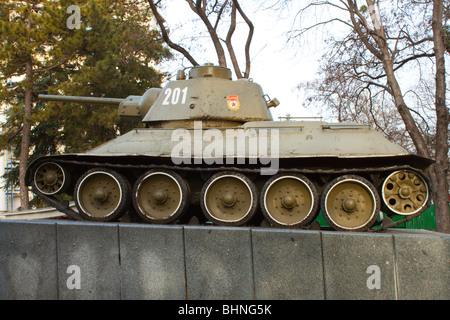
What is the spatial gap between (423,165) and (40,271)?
6.64 meters

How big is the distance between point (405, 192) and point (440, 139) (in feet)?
25.4

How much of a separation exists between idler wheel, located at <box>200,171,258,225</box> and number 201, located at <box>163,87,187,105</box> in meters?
2.09

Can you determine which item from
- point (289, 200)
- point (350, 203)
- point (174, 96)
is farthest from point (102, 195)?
point (350, 203)

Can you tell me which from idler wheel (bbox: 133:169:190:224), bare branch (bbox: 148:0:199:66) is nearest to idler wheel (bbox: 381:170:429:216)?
idler wheel (bbox: 133:169:190:224)

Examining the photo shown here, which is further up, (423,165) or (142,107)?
(142,107)

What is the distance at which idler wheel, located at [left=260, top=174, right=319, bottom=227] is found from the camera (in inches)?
293

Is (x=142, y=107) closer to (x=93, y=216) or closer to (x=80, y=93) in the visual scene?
(x=93, y=216)

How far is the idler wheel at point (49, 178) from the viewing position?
8078mm

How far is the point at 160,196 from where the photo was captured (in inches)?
309

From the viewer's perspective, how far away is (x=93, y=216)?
801 centimetres

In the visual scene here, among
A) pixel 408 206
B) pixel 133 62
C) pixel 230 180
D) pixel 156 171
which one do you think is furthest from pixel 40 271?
pixel 133 62

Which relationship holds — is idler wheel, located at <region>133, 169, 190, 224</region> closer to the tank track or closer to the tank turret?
the tank track

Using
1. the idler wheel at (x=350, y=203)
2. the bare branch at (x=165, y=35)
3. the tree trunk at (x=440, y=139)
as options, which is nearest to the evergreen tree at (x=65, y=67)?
the bare branch at (x=165, y=35)

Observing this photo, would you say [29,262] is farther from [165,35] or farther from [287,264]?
[165,35]
